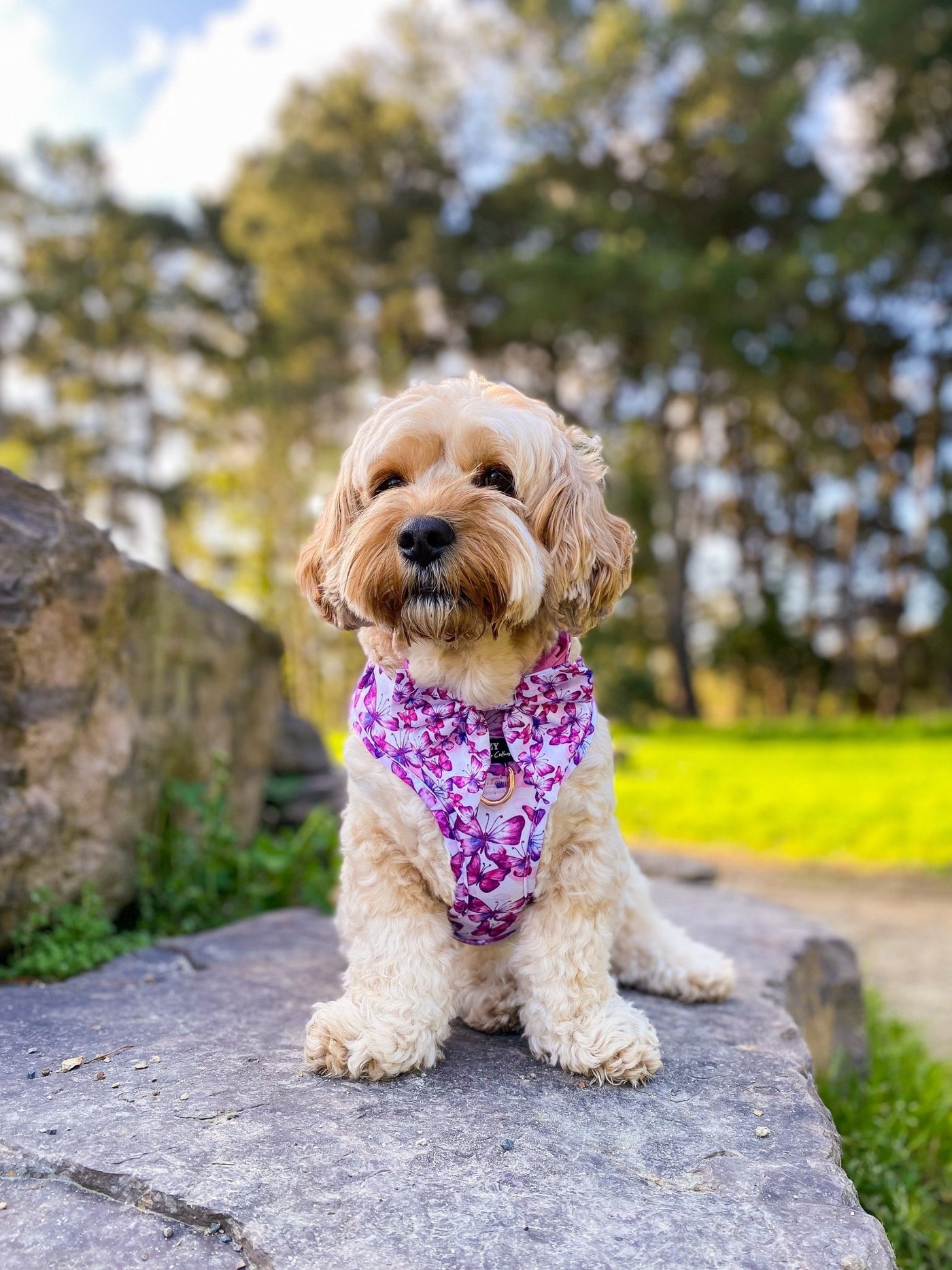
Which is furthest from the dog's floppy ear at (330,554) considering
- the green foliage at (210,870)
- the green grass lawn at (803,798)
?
the green grass lawn at (803,798)

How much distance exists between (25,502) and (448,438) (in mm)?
1805

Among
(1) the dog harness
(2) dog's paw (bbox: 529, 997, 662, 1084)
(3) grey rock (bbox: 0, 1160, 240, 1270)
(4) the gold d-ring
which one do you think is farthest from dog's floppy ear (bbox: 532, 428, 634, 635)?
(3) grey rock (bbox: 0, 1160, 240, 1270)

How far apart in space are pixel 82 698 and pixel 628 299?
1671 centimetres

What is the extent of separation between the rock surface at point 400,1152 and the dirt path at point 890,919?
302 cm

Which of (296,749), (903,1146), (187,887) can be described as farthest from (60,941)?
(903,1146)

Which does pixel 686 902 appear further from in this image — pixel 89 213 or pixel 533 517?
pixel 89 213

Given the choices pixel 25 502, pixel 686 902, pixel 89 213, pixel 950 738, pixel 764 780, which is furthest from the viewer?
pixel 89 213

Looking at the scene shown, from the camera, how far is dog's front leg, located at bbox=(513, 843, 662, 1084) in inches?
109

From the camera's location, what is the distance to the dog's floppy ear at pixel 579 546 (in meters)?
2.84

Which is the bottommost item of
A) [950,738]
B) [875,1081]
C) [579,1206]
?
[875,1081]

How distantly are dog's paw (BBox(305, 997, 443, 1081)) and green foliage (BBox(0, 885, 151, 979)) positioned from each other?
4.20 feet

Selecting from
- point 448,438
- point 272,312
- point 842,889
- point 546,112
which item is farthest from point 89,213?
point 448,438

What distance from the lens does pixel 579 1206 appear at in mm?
2182

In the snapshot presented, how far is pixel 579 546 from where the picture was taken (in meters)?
2.83
